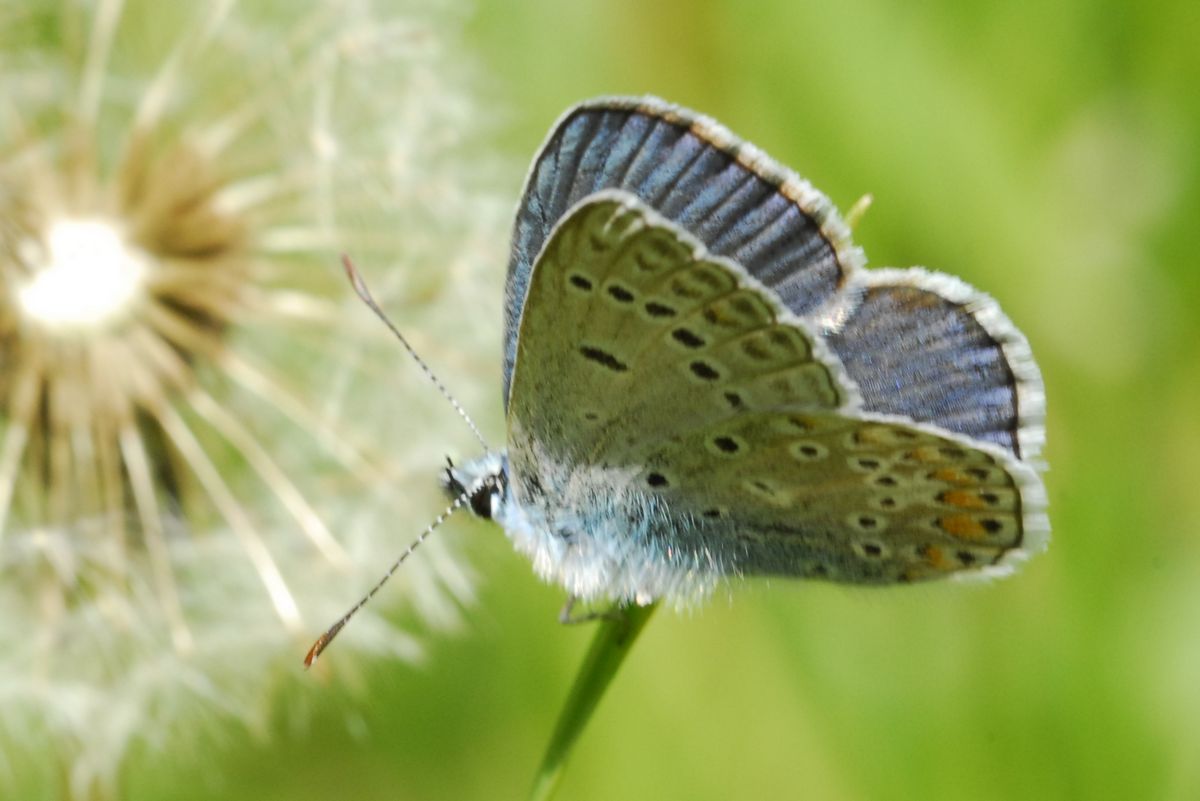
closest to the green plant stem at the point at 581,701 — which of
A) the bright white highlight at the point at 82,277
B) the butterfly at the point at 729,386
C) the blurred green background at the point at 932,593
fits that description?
the butterfly at the point at 729,386

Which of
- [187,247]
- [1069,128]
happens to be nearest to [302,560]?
[187,247]

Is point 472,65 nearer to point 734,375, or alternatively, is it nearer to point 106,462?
point 106,462

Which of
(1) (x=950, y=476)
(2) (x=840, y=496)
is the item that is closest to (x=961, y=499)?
(1) (x=950, y=476)

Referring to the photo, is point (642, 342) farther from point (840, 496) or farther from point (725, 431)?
point (840, 496)

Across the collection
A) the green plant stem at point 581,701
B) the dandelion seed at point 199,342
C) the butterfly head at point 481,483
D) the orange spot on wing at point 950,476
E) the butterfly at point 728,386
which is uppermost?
the dandelion seed at point 199,342

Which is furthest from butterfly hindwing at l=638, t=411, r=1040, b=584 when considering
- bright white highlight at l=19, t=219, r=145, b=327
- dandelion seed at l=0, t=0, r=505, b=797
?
bright white highlight at l=19, t=219, r=145, b=327

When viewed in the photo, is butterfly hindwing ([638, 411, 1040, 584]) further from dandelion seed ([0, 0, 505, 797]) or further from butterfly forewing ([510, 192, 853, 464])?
dandelion seed ([0, 0, 505, 797])

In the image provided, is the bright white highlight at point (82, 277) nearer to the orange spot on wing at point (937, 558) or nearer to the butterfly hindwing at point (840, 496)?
the butterfly hindwing at point (840, 496)
